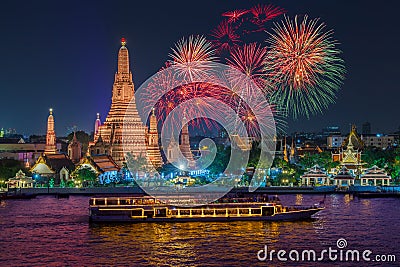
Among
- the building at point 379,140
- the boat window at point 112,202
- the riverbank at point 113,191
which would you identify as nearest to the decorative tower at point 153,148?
the riverbank at point 113,191

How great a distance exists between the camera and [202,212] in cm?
3550

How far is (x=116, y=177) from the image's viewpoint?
5697 cm

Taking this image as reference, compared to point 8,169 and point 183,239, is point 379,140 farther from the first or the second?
point 183,239

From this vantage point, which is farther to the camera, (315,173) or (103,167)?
(103,167)

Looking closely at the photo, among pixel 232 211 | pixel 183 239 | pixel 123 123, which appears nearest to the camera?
pixel 183 239

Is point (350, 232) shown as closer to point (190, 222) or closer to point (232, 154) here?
point (190, 222)

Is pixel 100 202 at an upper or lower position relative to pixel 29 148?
lower

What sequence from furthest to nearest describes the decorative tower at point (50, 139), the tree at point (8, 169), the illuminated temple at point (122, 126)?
1. the decorative tower at point (50, 139)
2. the illuminated temple at point (122, 126)
3. the tree at point (8, 169)

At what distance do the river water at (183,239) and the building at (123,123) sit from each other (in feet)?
73.1

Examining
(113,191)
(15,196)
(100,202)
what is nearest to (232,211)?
(100,202)

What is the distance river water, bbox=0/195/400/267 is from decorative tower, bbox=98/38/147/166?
22319 millimetres

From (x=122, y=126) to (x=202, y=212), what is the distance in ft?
89.2

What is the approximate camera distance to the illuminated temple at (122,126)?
61000mm

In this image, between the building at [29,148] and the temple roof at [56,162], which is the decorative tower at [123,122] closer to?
the temple roof at [56,162]
